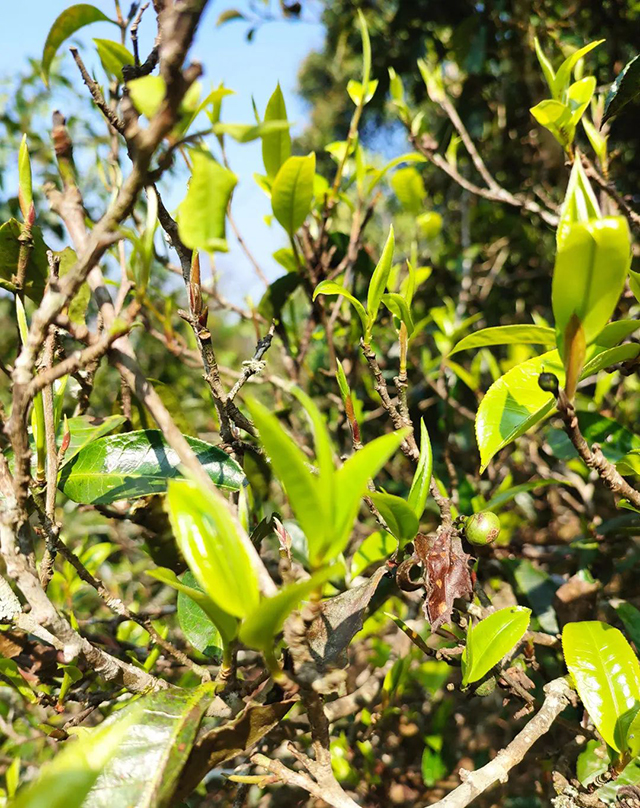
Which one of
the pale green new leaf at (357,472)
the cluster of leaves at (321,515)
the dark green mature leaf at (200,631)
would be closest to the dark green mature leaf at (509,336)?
the cluster of leaves at (321,515)

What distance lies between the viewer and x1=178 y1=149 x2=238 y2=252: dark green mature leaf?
404 millimetres

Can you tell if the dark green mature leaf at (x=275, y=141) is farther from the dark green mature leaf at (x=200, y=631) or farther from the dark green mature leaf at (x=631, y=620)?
the dark green mature leaf at (x=631, y=620)

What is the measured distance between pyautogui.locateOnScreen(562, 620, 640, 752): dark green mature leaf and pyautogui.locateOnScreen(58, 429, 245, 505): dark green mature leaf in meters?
0.44

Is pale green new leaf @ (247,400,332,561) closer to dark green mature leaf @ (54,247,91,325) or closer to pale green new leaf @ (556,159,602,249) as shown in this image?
pale green new leaf @ (556,159,602,249)

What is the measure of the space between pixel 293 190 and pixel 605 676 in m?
0.72

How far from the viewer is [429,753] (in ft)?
4.04

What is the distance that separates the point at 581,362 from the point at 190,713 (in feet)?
1.43

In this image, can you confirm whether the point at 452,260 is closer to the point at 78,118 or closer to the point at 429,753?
the point at 429,753

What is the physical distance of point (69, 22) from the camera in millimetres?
588

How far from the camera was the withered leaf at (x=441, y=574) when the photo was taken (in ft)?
2.15

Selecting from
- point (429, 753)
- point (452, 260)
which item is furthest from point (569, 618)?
point (452, 260)

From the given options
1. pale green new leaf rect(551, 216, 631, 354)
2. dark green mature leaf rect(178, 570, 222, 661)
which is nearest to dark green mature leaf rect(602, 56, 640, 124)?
pale green new leaf rect(551, 216, 631, 354)

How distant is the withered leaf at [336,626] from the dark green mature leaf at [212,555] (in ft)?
0.32

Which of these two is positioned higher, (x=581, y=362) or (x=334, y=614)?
(x=581, y=362)
